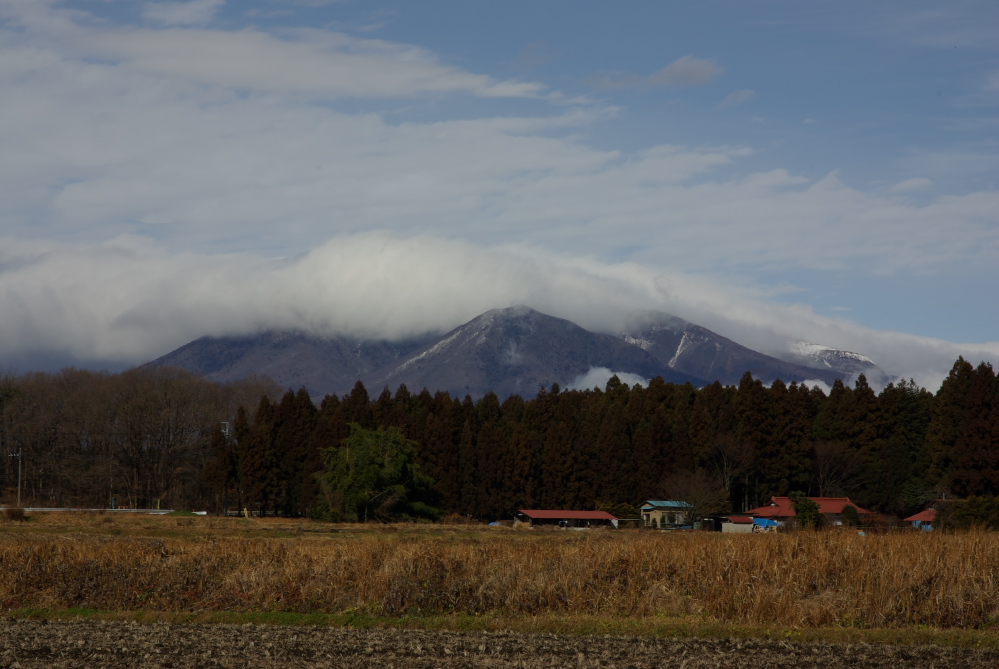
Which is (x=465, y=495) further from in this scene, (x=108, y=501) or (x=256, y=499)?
(x=108, y=501)

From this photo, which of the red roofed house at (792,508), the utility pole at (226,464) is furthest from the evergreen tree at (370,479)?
the red roofed house at (792,508)

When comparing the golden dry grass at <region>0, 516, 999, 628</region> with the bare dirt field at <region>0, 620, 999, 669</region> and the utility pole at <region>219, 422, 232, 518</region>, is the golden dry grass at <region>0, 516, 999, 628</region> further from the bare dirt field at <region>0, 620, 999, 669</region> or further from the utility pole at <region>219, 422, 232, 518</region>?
the utility pole at <region>219, 422, 232, 518</region>

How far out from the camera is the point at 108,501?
10900cm

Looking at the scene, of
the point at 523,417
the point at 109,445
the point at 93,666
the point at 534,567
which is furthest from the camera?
the point at 109,445

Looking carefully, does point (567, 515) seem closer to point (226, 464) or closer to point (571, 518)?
point (571, 518)

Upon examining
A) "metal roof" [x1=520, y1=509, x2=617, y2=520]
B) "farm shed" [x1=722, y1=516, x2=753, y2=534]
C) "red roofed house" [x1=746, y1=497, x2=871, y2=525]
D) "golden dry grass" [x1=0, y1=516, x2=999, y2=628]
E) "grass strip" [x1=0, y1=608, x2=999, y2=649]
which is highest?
"golden dry grass" [x1=0, y1=516, x2=999, y2=628]

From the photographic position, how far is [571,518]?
277ft

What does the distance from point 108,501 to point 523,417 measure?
49.2 metres

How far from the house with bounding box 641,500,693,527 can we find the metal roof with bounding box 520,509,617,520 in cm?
354

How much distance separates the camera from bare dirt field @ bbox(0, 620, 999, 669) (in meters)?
16.9

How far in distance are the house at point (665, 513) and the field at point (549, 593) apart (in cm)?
6127

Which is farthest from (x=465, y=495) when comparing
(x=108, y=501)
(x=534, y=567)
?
(x=534, y=567)

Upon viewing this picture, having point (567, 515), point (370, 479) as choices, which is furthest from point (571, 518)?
point (370, 479)

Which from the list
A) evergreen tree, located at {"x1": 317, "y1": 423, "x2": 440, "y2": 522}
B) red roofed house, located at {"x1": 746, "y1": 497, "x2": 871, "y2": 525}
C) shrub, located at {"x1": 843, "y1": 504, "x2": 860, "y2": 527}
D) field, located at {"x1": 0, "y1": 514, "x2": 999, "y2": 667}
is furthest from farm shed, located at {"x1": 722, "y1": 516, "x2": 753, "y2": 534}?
field, located at {"x1": 0, "y1": 514, "x2": 999, "y2": 667}
